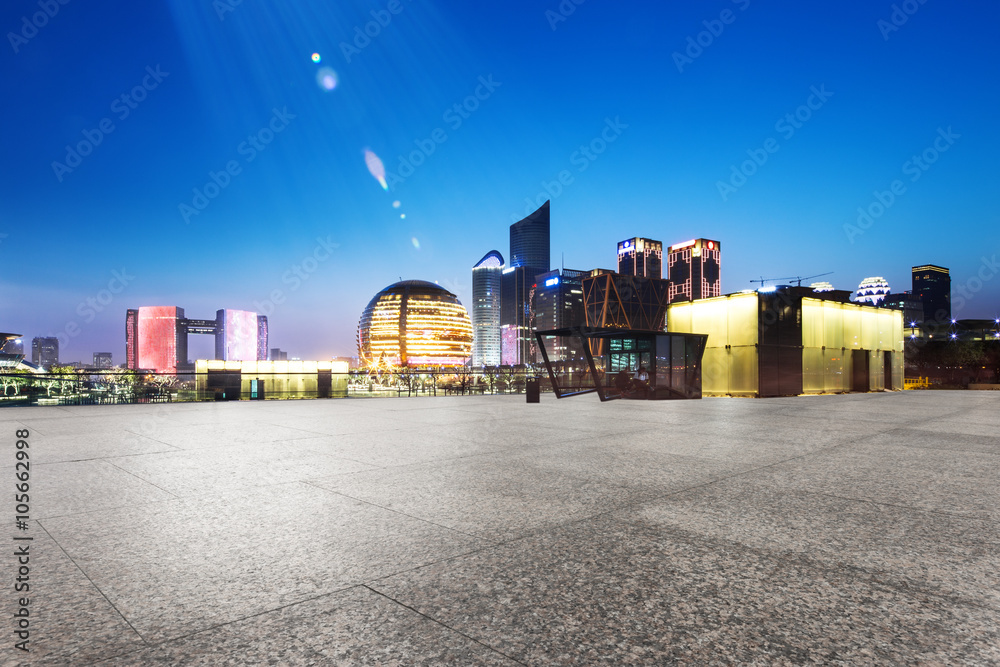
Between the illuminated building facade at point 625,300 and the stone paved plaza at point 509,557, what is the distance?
137 metres

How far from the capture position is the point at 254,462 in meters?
7.16

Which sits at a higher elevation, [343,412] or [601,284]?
[601,284]

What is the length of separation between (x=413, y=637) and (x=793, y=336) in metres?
27.2

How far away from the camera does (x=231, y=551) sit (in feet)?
12.1

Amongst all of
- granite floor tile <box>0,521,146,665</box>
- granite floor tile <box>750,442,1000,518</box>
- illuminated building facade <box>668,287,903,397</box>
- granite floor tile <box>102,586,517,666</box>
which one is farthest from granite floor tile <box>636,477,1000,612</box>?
illuminated building facade <box>668,287,903,397</box>

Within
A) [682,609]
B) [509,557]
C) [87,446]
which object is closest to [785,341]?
[509,557]

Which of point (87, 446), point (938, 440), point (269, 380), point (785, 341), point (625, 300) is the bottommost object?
point (269, 380)

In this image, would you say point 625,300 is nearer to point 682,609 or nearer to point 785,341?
point 785,341

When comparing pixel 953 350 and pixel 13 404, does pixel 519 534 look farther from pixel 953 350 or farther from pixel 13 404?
pixel 953 350

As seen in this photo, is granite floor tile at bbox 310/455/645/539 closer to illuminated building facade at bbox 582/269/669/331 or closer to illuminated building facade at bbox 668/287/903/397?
illuminated building facade at bbox 668/287/903/397

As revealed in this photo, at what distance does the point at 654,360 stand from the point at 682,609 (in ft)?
62.9

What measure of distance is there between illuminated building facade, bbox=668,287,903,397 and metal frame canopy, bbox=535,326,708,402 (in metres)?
3.93

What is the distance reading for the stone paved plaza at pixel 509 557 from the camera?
8.08 ft

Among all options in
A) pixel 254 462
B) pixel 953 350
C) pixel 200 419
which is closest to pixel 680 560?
pixel 254 462
